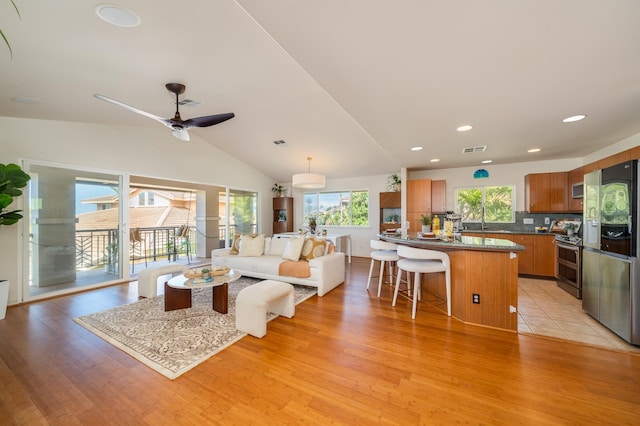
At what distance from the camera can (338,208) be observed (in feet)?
26.0

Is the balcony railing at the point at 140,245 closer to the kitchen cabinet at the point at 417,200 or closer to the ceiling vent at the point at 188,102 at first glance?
the ceiling vent at the point at 188,102

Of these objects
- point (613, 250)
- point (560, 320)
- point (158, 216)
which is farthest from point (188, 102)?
point (158, 216)

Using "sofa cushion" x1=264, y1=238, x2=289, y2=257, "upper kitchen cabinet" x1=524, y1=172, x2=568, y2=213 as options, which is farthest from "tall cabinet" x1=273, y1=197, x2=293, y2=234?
"upper kitchen cabinet" x1=524, y1=172, x2=568, y2=213

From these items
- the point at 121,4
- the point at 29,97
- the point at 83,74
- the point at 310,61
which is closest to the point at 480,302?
the point at 310,61

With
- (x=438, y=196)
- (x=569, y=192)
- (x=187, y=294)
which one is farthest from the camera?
(x=438, y=196)

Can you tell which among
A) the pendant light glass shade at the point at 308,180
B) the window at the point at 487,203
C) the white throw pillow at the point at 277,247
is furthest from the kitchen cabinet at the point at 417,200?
the white throw pillow at the point at 277,247

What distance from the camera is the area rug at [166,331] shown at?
2.17 meters

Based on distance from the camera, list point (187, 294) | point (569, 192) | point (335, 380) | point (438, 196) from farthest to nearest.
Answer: point (438, 196)
point (569, 192)
point (187, 294)
point (335, 380)

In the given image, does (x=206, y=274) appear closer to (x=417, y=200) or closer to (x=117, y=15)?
(x=117, y=15)

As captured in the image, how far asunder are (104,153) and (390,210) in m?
6.55

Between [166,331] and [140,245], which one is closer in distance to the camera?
[166,331]

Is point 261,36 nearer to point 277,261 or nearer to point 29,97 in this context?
point 29,97

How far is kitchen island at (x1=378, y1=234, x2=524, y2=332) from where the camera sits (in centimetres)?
270

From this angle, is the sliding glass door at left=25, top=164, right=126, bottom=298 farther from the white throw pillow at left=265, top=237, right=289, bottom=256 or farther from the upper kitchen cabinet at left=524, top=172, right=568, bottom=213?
the upper kitchen cabinet at left=524, top=172, right=568, bottom=213
